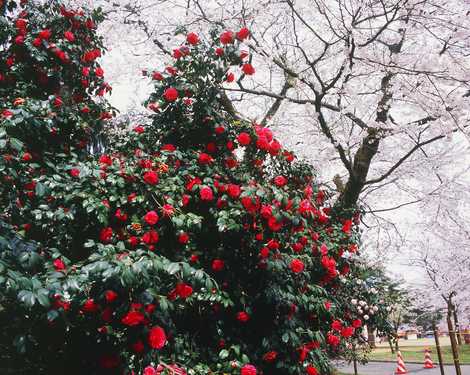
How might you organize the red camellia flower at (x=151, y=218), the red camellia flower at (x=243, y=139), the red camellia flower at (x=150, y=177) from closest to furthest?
the red camellia flower at (x=151, y=218), the red camellia flower at (x=150, y=177), the red camellia flower at (x=243, y=139)

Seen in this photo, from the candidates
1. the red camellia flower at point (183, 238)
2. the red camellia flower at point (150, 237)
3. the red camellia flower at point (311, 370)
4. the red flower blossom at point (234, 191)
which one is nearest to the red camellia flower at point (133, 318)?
the red camellia flower at point (150, 237)

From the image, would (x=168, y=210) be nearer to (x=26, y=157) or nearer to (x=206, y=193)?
(x=206, y=193)

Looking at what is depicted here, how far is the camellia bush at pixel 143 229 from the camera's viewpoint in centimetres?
241

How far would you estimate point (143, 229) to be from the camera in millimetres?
2945

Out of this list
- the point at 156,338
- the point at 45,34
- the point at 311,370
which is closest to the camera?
the point at 156,338

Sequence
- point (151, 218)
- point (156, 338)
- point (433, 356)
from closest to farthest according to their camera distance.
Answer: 1. point (156, 338)
2. point (151, 218)
3. point (433, 356)

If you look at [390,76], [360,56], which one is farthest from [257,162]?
[390,76]

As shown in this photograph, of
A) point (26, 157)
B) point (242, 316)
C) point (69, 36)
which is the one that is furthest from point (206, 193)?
point (69, 36)

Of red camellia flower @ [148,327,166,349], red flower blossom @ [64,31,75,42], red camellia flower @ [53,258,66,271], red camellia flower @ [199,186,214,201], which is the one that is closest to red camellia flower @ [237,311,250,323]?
red camellia flower @ [148,327,166,349]

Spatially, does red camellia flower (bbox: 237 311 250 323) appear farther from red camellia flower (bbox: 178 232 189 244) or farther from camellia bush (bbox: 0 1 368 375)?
red camellia flower (bbox: 178 232 189 244)

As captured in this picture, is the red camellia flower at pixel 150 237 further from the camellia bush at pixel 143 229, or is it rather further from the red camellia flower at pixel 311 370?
the red camellia flower at pixel 311 370

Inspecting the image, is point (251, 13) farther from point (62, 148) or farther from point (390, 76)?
point (62, 148)

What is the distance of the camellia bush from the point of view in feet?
7.90

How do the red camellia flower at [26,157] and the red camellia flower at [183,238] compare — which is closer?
the red camellia flower at [26,157]
